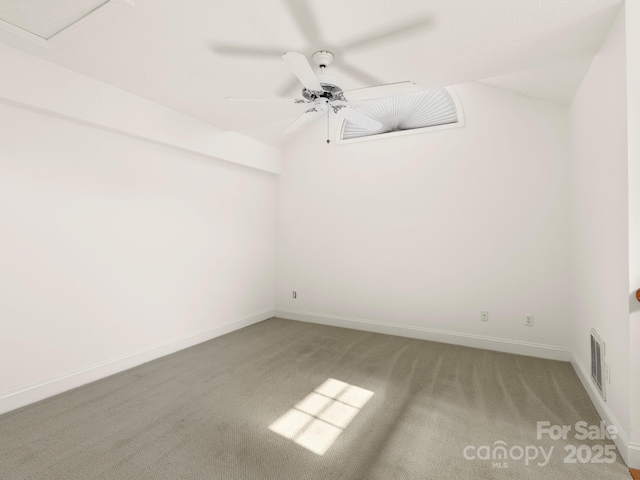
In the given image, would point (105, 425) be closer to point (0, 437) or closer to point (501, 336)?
point (0, 437)

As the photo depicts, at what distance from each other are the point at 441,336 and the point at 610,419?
1.89m

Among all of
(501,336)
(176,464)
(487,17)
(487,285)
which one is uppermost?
(487,17)

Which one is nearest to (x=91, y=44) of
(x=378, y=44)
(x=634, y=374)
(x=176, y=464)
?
(x=378, y=44)

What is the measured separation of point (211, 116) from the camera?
3654 millimetres

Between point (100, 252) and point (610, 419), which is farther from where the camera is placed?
point (100, 252)

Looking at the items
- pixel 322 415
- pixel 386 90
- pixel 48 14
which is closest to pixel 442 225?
pixel 386 90

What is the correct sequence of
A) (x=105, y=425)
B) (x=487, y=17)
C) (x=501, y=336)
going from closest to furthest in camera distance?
1. (x=487, y=17)
2. (x=105, y=425)
3. (x=501, y=336)

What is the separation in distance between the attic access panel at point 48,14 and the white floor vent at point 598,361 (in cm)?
378

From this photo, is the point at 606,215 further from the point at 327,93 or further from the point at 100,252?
the point at 100,252

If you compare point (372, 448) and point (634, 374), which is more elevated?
point (634, 374)

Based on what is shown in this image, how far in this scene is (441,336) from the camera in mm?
3898

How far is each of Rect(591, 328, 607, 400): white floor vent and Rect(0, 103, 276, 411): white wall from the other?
3.84 m

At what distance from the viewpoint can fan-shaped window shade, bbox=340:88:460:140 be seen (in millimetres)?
3887

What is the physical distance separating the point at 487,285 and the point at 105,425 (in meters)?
3.79
